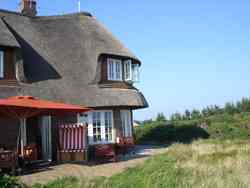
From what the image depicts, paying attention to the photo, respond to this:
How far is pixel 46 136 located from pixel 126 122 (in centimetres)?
513

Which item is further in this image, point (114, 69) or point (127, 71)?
point (127, 71)

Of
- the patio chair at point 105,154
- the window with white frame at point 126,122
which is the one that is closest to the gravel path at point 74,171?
the patio chair at point 105,154

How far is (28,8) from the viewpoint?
978 inches

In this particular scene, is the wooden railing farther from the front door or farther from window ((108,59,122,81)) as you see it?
window ((108,59,122,81))

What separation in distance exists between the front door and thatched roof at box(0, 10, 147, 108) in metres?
1.18

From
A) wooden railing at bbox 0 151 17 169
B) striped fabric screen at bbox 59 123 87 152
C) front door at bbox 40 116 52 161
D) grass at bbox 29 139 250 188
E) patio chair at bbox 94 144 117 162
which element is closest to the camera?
grass at bbox 29 139 250 188

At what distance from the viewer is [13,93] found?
659 inches

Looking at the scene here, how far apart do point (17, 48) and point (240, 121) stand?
785 inches

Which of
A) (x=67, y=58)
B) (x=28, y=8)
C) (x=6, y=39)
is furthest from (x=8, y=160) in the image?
(x=28, y=8)

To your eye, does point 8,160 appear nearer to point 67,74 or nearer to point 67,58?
point 67,74

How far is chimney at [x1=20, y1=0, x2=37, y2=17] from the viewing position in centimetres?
2462

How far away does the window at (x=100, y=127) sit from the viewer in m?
19.2

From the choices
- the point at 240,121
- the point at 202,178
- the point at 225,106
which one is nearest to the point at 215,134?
the point at 240,121

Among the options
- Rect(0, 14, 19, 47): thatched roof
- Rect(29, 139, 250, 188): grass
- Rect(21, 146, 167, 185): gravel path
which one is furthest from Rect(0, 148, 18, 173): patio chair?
Result: Rect(0, 14, 19, 47): thatched roof
